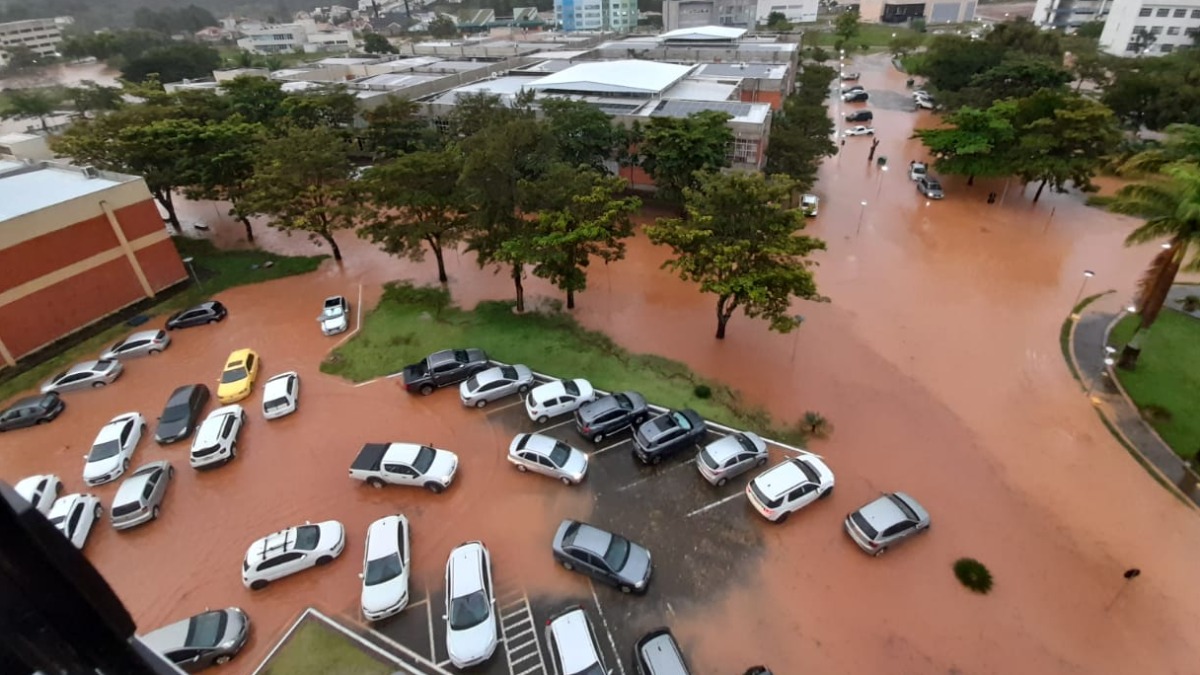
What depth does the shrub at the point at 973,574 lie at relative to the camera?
46.4ft

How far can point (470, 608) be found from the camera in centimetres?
Answer: 1323

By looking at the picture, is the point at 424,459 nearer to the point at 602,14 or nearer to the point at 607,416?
the point at 607,416

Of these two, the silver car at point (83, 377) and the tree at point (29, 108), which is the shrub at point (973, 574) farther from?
the tree at point (29, 108)

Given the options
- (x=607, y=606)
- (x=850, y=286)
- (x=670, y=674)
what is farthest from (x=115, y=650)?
(x=850, y=286)

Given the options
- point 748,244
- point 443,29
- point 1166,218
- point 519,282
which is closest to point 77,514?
point 519,282

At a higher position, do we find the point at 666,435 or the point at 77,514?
the point at 77,514

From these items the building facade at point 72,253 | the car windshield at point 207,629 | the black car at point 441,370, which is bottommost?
the car windshield at point 207,629

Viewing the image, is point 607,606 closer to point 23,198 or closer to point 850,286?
point 850,286

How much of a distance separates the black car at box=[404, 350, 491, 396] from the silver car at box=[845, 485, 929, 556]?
13628 mm

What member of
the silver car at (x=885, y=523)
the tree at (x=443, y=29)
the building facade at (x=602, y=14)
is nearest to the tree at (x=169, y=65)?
the tree at (x=443, y=29)

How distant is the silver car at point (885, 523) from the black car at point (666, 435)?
16.6ft

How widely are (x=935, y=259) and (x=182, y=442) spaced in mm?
34277

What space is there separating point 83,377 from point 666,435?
72.8 ft

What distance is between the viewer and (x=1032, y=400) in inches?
782
